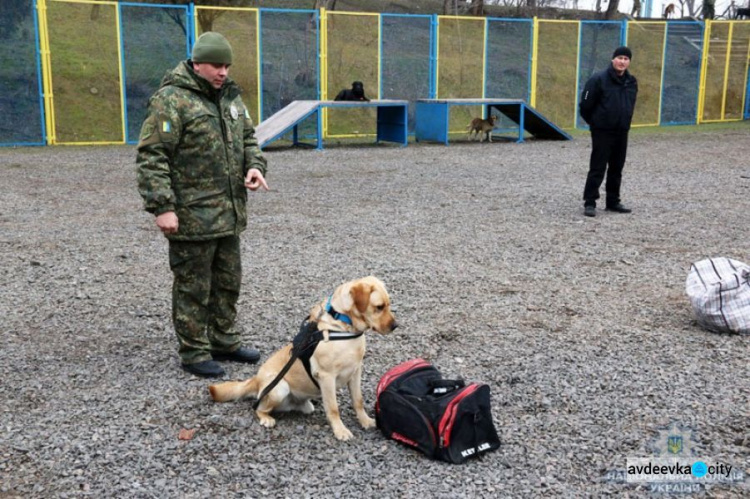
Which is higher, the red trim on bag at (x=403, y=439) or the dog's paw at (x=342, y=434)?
the red trim on bag at (x=403, y=439)

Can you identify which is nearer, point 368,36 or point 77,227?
point 77,227

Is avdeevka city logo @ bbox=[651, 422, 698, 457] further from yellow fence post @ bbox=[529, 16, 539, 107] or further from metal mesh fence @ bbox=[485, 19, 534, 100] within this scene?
yellow fence post @ bbox=[529, 16, 539, 107]

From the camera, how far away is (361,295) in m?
3.36

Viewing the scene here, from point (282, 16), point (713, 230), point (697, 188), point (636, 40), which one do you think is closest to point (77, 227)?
point (713, 230)

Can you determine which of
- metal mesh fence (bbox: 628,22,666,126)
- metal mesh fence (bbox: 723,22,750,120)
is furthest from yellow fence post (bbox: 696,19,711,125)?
metal mesh fence (bbox: 628,22,666,126)

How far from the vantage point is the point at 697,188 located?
36.0ft

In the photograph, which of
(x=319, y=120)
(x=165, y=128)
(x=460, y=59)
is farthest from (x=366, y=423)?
(x=460, y=59)

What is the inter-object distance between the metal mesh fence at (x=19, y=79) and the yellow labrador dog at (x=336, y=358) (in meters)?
14.4

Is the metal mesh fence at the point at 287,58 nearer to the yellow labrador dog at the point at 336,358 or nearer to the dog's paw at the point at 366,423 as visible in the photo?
the yellow labrador dog at the point at 336,358

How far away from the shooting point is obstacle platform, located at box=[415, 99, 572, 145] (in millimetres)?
17375

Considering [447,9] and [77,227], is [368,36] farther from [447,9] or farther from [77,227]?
[447,9]

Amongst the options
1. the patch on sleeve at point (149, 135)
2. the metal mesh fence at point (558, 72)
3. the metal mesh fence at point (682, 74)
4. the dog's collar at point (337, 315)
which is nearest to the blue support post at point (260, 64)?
the metal mesh fence at point (558, 72)

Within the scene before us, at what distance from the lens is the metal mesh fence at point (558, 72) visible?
70.2 ft

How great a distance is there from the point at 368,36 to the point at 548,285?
14.7 m
